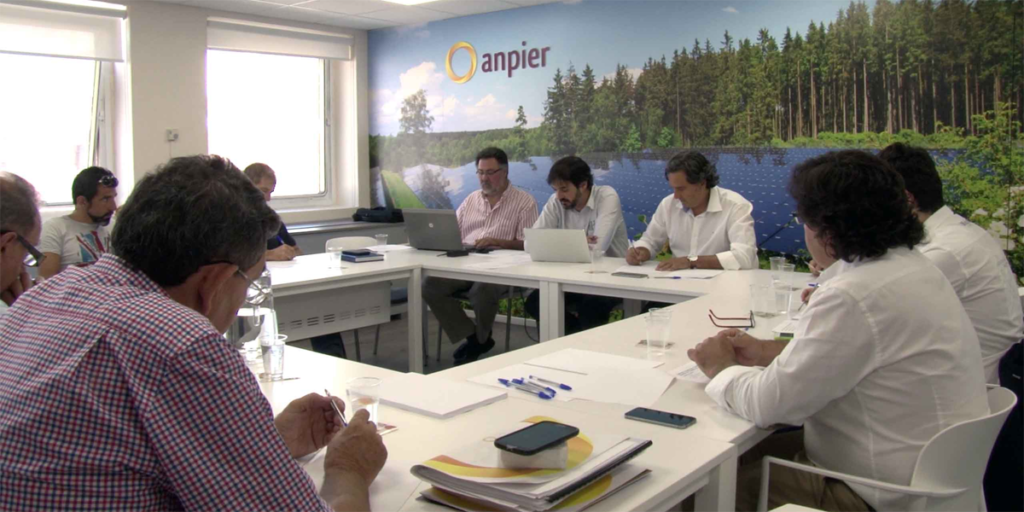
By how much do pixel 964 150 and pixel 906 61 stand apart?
0.64 m

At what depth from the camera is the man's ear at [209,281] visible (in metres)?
1.13

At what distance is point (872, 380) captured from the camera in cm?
173

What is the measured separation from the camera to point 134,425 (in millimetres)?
944

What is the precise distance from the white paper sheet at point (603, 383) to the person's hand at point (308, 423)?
526 mm

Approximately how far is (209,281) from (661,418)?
1014 millimetres

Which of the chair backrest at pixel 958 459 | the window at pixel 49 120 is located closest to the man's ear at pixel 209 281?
the chair backrest at pixel 958 459

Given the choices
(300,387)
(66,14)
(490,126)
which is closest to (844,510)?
(300,387)

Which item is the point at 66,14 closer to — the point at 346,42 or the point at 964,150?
the point at 346,42

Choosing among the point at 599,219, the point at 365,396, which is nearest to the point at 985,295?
the point at 365,396

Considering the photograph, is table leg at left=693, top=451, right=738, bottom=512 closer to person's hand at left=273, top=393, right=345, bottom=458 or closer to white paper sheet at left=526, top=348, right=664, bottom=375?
white paper sheet at left=526, top=348, right=664, bottom=375

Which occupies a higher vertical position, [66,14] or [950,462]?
[66,14]

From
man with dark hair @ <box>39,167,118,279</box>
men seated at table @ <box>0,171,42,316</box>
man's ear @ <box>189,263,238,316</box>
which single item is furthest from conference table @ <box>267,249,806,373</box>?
man's ear @ <box>189,263,238,316</box>

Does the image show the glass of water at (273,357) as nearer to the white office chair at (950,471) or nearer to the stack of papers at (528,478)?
the stack of papers at (528,478)

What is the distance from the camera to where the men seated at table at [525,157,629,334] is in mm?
A: 4832
